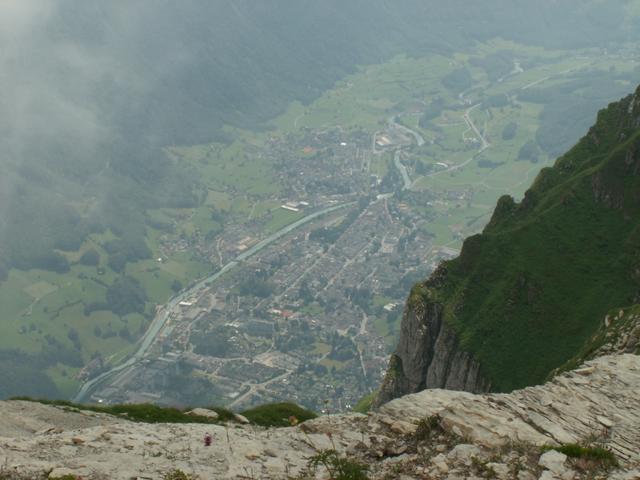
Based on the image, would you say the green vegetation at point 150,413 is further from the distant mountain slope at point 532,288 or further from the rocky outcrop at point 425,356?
the rocky outcrop at point 425,356

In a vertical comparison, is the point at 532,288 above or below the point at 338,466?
above

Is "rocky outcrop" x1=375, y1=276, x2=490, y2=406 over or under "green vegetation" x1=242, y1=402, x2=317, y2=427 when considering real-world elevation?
over

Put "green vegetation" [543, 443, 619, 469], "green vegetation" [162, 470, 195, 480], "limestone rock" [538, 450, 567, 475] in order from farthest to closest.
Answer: "green vegetation" [162, 470, 195, 480] < "green vegetation" [543, 443, 619, 469] < "limestone rock" [538, 450, 567, 475]

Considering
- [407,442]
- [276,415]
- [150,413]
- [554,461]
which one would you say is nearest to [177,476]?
[407,442]

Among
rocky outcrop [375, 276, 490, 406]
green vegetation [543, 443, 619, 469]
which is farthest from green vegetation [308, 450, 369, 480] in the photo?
rocky outcrop [375, 276, 490, 406]

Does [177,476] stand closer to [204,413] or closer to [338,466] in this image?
[338,466]

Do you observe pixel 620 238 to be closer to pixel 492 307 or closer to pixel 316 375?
pixel 492 307

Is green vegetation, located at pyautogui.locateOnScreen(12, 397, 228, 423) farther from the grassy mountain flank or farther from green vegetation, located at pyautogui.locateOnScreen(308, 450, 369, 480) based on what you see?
the grassy mountain flank
